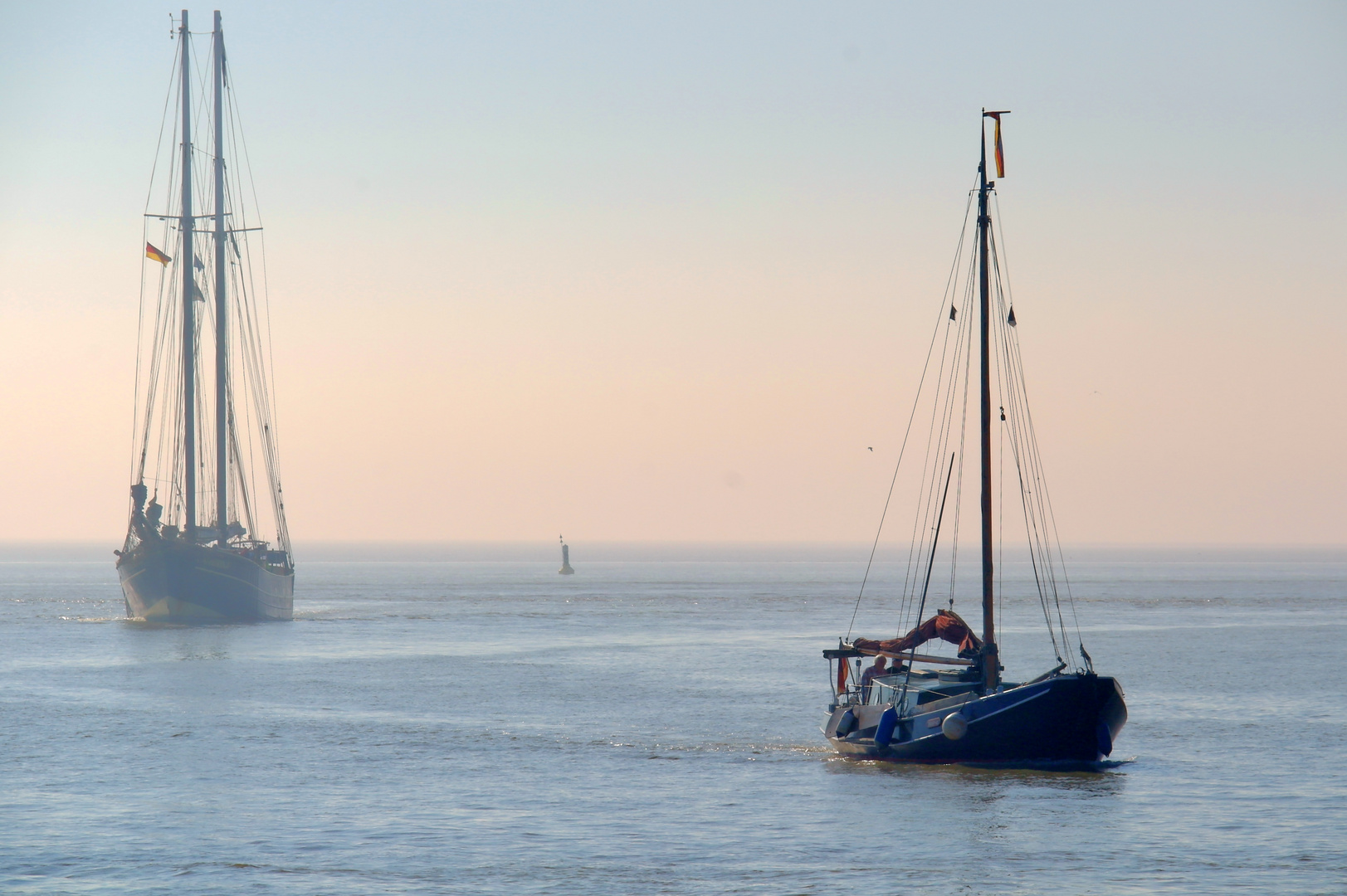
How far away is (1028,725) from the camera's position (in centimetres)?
3594

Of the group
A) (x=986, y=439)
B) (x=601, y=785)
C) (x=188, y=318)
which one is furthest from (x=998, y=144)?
(x=188, y=318)

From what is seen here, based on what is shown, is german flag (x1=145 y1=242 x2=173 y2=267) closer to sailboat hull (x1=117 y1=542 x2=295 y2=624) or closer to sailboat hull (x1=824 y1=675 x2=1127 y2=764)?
sailboat hull (x1=117 y1=542 x2=295 y2=624)

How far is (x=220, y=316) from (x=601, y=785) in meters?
69.0

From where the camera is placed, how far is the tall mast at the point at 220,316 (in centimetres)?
9481

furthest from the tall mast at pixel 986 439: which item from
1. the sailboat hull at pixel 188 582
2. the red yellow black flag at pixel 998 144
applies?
the sailboat hull at pixel 188 582

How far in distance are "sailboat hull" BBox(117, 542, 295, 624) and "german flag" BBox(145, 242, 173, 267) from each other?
60.8ft

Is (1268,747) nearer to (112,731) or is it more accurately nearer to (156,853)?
(156,853)

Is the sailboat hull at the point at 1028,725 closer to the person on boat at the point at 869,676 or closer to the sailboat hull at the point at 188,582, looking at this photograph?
the person on boat at the point at 869,676

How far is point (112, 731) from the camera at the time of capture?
153 feet

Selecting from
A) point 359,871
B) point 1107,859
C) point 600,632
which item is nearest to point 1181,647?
point 600,632

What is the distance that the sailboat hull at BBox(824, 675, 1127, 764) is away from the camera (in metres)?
35.5

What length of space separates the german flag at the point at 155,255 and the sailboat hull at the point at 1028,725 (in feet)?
224

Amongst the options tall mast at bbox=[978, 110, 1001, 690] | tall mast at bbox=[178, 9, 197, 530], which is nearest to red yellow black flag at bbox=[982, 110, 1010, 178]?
tall mast at bbox=[978, 110, 1001, 690]

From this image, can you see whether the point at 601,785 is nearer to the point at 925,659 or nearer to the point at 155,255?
the point at 925,659
